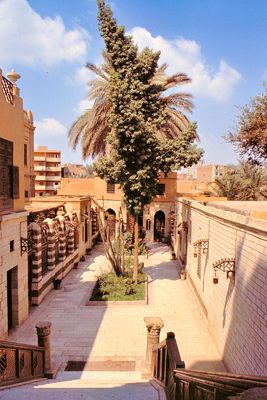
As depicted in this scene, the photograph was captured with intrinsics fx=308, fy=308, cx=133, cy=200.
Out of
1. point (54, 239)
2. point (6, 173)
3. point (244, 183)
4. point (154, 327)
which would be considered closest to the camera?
point (154, 327)

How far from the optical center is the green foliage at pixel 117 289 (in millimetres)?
13508

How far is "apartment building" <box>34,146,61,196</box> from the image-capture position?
61781 mm

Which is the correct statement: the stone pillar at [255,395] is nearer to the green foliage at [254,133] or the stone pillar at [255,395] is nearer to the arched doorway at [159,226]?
the green foliage at [254,133]

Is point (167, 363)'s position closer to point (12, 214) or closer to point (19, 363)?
point (19, 363)

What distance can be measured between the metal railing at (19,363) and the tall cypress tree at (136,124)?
780 cm

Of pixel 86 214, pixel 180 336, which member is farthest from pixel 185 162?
pixel 86 214

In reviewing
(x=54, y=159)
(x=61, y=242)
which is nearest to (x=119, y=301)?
(x=61, y=242)

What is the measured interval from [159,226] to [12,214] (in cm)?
1976

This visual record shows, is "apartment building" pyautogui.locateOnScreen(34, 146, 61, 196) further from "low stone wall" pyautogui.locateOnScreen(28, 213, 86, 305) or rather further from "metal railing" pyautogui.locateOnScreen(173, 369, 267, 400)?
"metal railing" pyautogui.locateOnScreen(173, 369, 267, 400)

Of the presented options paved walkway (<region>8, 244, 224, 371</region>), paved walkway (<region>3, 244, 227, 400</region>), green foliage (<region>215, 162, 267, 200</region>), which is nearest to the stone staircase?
paved walkway (<region>3, 244, 227, 400</region>)

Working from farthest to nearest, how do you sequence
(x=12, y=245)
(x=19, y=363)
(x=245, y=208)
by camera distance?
(x=245, y=208)
(x=12, y=245)
(x=19, y=363)

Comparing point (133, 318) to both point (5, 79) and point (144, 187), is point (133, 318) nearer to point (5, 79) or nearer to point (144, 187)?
point (144, 187)

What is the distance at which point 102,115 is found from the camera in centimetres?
2078

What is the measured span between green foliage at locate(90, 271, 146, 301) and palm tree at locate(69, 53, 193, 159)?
10144 millimetres
